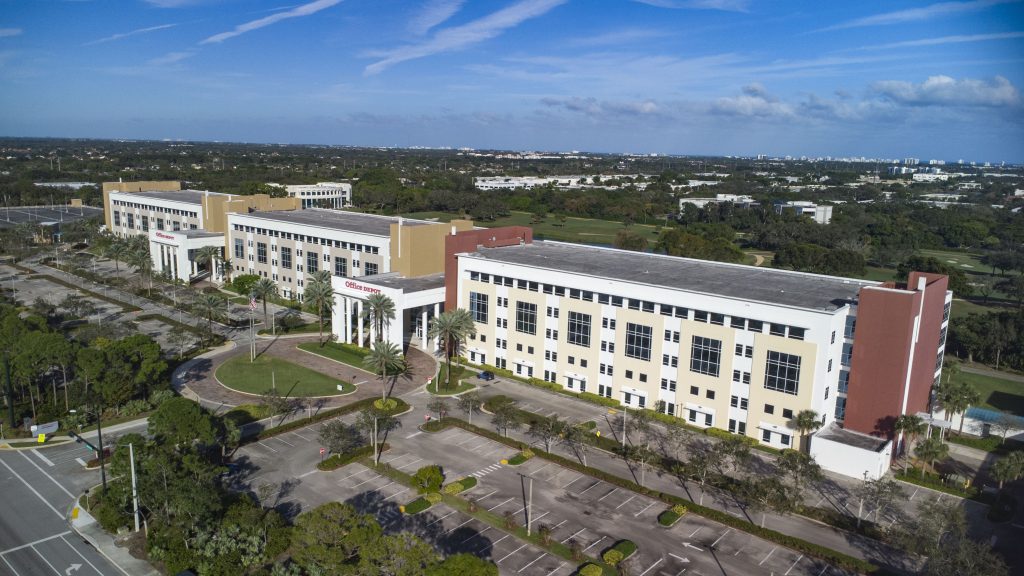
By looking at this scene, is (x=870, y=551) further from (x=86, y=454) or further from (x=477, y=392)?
(x=86, y=454)

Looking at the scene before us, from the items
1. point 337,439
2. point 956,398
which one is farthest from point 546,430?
point 956,398

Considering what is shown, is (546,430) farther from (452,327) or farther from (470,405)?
(452,327)

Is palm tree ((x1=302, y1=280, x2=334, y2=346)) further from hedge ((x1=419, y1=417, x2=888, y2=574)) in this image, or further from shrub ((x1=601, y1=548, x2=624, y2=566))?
shrub ((x1=601, y1=548, x2=624, y2=566))

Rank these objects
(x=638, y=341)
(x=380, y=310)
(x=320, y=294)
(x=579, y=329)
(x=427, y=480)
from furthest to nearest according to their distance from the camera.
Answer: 1. (x=320, y=294)
2. (x=380, y=310)
3. (x=579, y=329)
4. (x=638, y=341)
5. (x=427, y=480)

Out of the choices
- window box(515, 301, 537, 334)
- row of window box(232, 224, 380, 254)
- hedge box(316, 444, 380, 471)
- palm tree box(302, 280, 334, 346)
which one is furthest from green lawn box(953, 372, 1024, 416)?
row of window box(232, 224, 380, 254)

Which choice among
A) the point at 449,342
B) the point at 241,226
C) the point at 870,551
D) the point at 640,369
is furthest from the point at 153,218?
the point at 870,551

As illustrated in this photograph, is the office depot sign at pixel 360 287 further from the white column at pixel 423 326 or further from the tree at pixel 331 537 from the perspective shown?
the tree at pixel 331 537

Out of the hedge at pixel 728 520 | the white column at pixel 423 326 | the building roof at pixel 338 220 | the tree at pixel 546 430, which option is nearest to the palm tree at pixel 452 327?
the white column at pixel 423 326
